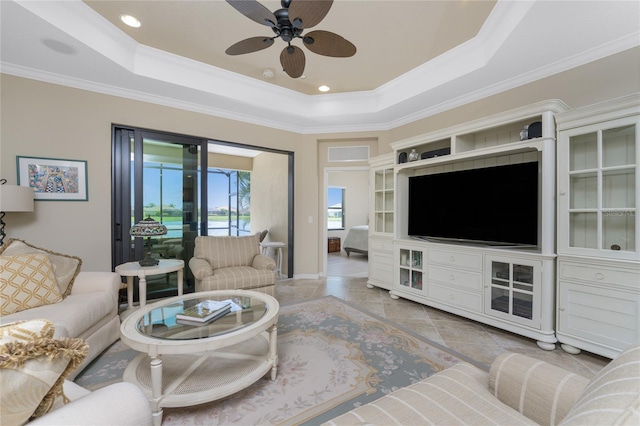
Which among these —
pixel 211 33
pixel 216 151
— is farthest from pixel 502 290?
pixel 216 151

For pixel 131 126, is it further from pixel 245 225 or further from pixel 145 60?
pixel 245 225

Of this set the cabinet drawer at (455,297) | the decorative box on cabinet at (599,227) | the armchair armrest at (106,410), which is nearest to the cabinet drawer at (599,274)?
the decorative box on cabinet at (599,227)

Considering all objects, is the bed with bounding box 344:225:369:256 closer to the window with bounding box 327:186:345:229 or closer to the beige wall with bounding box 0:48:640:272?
the window with bounding box 327:186:345:229

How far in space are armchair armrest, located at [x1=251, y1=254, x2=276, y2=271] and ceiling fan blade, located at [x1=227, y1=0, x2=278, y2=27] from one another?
248cm

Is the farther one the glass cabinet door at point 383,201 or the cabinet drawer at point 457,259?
the glass cabinet door at point 383,201

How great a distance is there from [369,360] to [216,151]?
6.26 m

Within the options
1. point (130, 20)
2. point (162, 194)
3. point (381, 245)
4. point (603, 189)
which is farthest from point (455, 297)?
point (130, 20)

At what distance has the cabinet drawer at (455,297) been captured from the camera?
9.67ft

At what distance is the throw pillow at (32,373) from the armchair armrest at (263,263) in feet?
8.40

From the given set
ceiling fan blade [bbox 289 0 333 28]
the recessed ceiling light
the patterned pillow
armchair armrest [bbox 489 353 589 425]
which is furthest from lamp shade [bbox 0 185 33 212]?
armchair armrest [bbox 489 353 589 425]

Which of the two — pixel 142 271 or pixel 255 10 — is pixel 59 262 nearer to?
pixel 142 271

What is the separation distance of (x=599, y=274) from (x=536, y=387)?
1877 mm

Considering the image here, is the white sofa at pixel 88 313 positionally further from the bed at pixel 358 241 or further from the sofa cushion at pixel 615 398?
the bed at pixel 358 241

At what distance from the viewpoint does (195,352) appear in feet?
5.08
